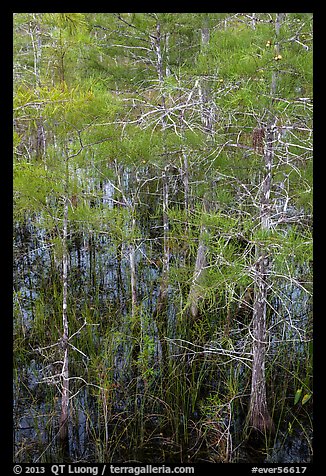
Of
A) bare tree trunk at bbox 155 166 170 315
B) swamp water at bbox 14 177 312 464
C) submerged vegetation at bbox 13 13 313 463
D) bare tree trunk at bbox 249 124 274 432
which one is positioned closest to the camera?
submerged vegetation at bbox 13 13 313 463

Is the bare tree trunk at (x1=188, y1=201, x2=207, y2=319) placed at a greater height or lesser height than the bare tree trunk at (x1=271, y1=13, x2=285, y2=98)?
lesser

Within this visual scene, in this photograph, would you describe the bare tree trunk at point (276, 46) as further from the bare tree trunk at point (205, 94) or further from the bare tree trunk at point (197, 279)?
the bare tree trunk at point (197, 279)

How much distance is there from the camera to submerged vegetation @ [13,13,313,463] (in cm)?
339

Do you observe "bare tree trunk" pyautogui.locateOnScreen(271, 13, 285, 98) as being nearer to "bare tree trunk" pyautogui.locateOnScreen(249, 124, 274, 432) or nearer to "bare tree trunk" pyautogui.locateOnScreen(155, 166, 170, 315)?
"bare tree trunk" pyautogui.locateOnScreen(249, 124, 274, 432)

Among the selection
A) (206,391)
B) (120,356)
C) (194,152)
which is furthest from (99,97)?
(206,391)

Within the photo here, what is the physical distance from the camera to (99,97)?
3840 mm

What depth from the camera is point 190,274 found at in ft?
17.1

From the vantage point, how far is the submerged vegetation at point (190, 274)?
3393mm

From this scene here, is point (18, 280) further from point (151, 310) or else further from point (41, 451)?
point (41, 451)

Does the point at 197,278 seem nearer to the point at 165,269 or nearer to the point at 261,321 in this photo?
the point at 261,321

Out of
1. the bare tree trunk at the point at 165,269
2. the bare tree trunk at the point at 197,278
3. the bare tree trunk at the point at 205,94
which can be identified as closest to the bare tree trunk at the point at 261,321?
the bare tree trunk at the point at 197,278

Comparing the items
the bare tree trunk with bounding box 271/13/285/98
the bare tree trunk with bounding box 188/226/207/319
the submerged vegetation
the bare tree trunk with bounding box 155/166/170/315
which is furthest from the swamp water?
the bare tree trunk with bounding box 271/13/285/98

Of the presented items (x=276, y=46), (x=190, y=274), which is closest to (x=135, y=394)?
(x=190, y=274)
